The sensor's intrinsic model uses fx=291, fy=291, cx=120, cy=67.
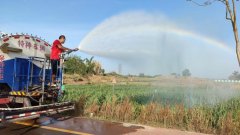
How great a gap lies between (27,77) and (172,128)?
15.3 ft

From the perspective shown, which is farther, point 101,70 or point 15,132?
point 101,70

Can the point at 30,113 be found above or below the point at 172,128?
above

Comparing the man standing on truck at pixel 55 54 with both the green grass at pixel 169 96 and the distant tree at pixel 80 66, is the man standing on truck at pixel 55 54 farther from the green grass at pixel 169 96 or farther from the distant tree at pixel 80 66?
the distant tree at pixel 80 66

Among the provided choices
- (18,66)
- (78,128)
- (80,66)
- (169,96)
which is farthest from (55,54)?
(80,66)

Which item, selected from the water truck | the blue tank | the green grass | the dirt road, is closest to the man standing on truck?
the water truck

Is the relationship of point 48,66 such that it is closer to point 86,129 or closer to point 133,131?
point 86,129

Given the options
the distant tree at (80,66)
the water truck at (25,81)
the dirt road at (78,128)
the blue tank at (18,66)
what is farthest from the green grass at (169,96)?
the distant tree at (80,66)

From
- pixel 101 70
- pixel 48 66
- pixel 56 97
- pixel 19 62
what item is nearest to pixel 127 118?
pixel 56 97

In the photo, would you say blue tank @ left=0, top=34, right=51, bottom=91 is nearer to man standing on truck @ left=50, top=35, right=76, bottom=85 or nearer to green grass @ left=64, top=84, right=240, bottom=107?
man standing on truck @ left=50, top=35, right=76, bottom=85

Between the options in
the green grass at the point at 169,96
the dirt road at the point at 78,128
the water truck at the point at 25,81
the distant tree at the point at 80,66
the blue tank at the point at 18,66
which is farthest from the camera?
the distant tree at the point at 80,66

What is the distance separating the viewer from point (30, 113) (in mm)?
7605

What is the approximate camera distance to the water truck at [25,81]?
8.43m

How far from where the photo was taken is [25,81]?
8758 mm

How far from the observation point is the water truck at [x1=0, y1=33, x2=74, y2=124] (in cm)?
843
